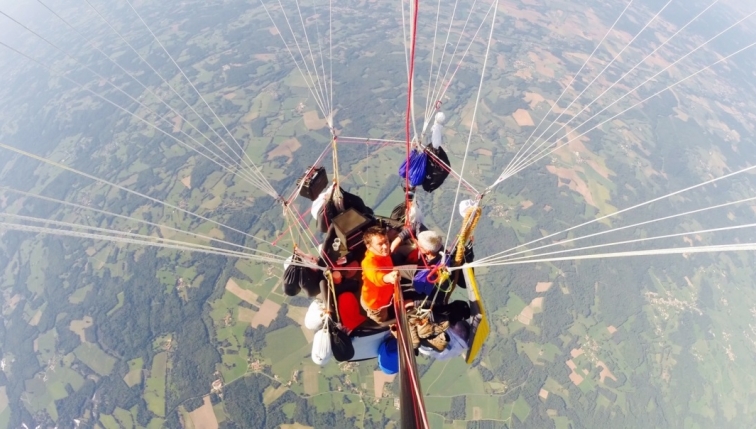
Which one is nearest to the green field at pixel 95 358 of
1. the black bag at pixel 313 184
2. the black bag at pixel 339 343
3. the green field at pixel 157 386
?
the green field at pixel 157 386

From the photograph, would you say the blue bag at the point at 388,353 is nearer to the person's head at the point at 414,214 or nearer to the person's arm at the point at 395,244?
the person's arm at the point at 395,244

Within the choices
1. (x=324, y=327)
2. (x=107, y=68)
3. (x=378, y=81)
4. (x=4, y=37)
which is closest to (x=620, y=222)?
(x=378, y=81)

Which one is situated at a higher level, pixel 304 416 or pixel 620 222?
pixel 304 416

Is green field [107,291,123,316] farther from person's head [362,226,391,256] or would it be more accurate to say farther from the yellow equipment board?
the yellow equipment board

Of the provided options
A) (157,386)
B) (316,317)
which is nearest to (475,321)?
(316,317)

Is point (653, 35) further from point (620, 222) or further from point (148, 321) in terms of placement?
point (148, 321)

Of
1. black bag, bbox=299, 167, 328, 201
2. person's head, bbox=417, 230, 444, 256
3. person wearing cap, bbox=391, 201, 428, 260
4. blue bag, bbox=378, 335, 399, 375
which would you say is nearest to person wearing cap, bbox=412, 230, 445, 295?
person's head, bbox=417, 230, 444, 256

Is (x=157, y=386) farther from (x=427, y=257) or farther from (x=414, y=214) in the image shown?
(x=427, y=257)
